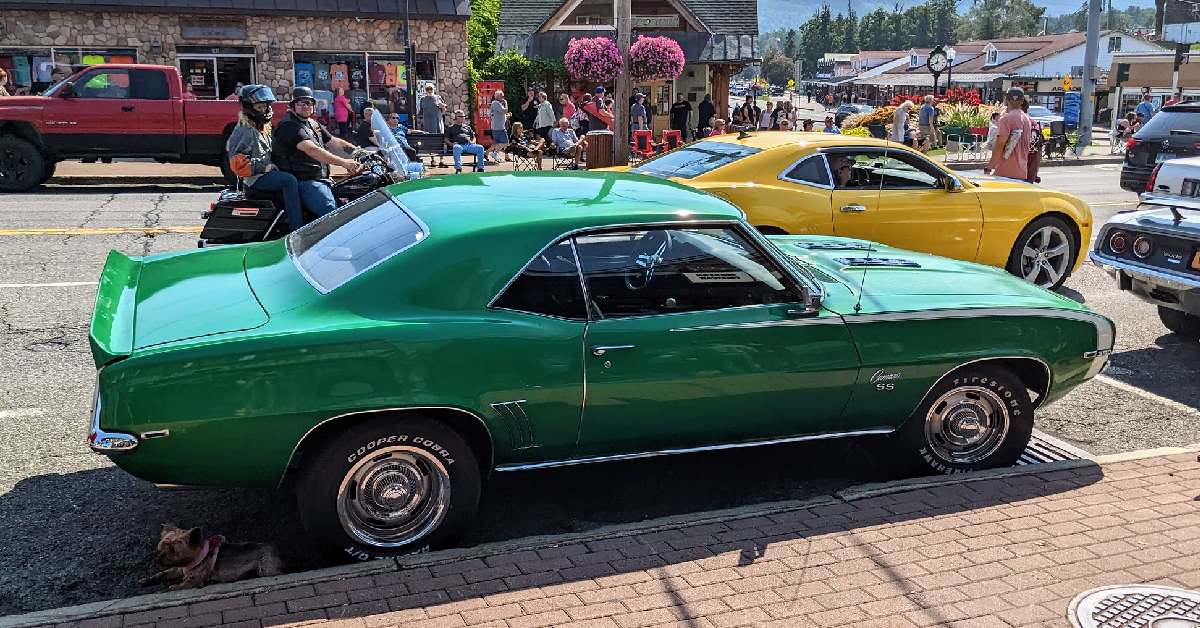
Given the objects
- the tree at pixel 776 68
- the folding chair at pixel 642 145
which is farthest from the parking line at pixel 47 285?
the tree at pixel 776 68

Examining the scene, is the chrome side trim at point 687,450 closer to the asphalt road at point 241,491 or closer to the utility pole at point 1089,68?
the asphalt road at point 241,491

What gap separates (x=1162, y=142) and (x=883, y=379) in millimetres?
13701

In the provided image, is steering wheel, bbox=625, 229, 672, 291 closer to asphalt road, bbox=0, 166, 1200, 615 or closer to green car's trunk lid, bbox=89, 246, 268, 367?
asphalt road, bbox=0, 166, 1200, 615

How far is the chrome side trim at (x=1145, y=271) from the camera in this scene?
733 centimetres

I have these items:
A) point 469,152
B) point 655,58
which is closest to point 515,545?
point 469,152

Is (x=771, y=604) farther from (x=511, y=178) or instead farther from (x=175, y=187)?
(x=175, y=187)

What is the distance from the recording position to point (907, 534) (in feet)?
14.9

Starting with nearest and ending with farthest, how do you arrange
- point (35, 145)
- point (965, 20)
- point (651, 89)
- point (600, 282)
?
point (600, 282) → point (35, 145) → point (651, 89) → point (965, 20)

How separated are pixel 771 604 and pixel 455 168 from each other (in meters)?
16.9

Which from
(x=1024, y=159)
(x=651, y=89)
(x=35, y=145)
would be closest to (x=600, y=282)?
(x=1024, y=159)

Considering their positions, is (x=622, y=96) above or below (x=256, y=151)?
above

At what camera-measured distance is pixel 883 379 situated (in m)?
4.96

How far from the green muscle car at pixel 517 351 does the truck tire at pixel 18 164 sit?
40.6 feet

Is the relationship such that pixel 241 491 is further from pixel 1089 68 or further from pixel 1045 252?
pixel 1089 68
